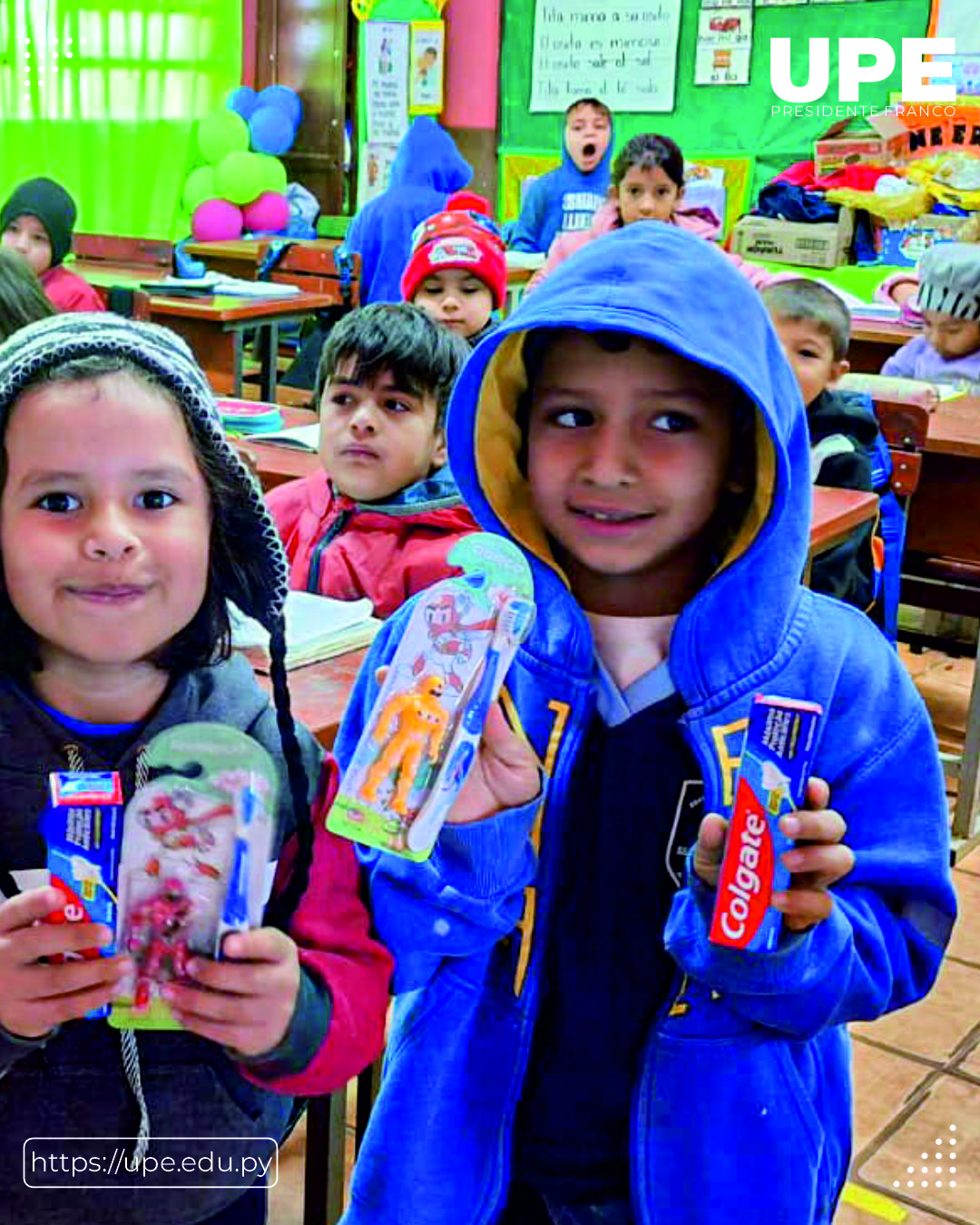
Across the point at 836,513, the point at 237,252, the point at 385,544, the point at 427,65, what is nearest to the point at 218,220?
the point at 427,65

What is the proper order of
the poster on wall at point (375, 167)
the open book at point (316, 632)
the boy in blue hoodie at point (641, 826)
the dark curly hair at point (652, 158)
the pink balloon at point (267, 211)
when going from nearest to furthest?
the boy in blue hoodie at point (641, 826)
the open book at point (316, 632)
the dark curly hair at point (652, 158)
the pink balloon at point (267, 211)
the poster on wall at point (375, 167)

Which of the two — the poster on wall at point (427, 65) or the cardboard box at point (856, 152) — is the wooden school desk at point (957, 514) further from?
the poster on wall at point (427, 65)

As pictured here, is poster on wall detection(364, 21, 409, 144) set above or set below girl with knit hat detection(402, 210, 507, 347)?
above

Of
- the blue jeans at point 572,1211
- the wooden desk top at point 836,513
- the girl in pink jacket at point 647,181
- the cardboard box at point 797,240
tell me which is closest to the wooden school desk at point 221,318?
the girl in pink jacket at point 647,181

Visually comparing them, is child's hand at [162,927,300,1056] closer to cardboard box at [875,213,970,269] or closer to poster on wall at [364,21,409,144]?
cardboard box at [875,213,970,269]

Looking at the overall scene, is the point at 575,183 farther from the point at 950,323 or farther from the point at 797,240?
the point at 950,323

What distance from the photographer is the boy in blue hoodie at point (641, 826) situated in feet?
3.42

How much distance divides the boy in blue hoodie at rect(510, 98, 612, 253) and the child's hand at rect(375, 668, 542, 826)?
22.5ft

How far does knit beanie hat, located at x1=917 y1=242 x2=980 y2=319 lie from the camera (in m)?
4.43

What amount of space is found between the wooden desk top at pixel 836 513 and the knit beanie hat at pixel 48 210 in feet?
9.34

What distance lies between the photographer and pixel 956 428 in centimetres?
349

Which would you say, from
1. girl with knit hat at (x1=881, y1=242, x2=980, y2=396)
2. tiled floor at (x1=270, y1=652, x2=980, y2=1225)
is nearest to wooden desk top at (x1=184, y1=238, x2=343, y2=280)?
girl with knit hat at (x1=881, y1=242, x2=980, y2=396)

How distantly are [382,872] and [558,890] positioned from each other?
0.49ft

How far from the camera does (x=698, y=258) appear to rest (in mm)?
1114
